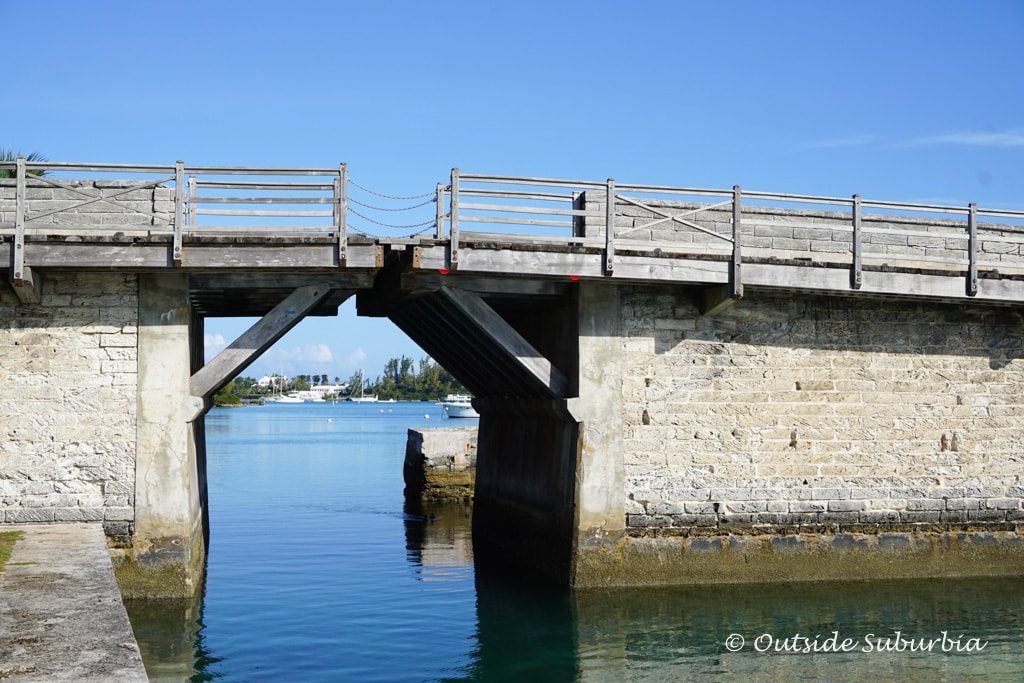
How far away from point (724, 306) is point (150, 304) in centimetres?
751

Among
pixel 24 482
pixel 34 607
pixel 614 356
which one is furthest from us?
pixel 614 356

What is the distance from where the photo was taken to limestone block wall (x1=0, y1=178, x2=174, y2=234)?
43.3 feet

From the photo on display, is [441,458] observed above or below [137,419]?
below

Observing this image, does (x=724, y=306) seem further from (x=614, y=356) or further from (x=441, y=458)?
(x=441, y=458)

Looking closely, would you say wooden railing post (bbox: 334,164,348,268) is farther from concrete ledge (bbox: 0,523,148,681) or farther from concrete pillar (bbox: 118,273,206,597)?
concrete ledge (bbox: 0,523,148,681)

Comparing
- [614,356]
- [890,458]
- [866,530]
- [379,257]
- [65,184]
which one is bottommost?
Result: [866,530]

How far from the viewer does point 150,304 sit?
13.2 meters

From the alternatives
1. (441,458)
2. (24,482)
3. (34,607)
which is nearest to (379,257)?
(24,482)

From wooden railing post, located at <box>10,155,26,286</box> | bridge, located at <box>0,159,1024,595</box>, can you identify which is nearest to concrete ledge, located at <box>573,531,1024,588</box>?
bridge, located at <box>0,159,1024,595</box>

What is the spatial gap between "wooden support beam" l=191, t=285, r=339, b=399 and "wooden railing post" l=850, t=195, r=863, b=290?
7.08m

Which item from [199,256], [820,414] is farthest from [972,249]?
[199,256]

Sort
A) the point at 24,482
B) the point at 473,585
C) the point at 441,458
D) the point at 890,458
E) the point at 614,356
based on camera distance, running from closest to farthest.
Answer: the point at 24,482
the point at 614,356
the point at 890,458
the point at 473,585
the point at 441,458

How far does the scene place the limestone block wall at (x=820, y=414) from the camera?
1445cm

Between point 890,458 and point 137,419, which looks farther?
point 890,458
